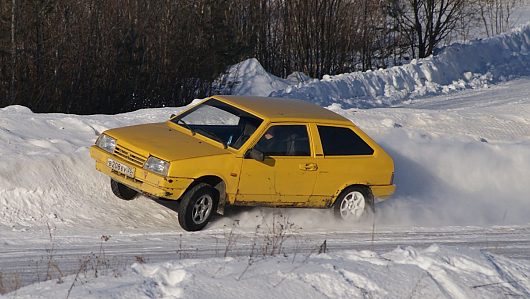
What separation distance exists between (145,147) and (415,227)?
3.87 metres

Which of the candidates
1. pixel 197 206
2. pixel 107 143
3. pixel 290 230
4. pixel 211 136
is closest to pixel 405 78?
pixel 290 230

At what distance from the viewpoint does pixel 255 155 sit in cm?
1112

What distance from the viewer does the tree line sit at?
20.8m

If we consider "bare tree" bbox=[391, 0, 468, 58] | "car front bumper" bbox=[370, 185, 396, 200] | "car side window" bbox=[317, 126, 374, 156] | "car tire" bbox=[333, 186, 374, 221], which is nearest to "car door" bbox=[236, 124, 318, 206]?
"car side window" bbox=[317, 126, 374, 156]

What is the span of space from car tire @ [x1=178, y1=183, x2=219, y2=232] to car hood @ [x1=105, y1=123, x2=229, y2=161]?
411mm

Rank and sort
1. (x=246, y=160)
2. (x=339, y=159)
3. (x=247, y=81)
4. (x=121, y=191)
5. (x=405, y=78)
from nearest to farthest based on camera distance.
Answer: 1. (x=246, y=160)
2. (x=121, y=191)
3. (x=339, y=159)
4. (x=247, y=81)
5. (x=405, y=78)

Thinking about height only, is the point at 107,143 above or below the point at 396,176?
above

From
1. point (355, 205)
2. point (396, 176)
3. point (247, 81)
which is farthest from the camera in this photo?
point (247, 81)

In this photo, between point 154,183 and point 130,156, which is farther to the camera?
point 130,156

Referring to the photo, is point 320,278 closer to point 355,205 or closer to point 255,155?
point 255,155

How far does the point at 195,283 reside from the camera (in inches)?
264

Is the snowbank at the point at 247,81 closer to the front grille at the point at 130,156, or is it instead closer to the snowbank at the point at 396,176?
the snowbank at the point at 396,176

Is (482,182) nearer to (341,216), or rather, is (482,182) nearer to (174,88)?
(341,216)

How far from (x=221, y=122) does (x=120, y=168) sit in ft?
5.06
